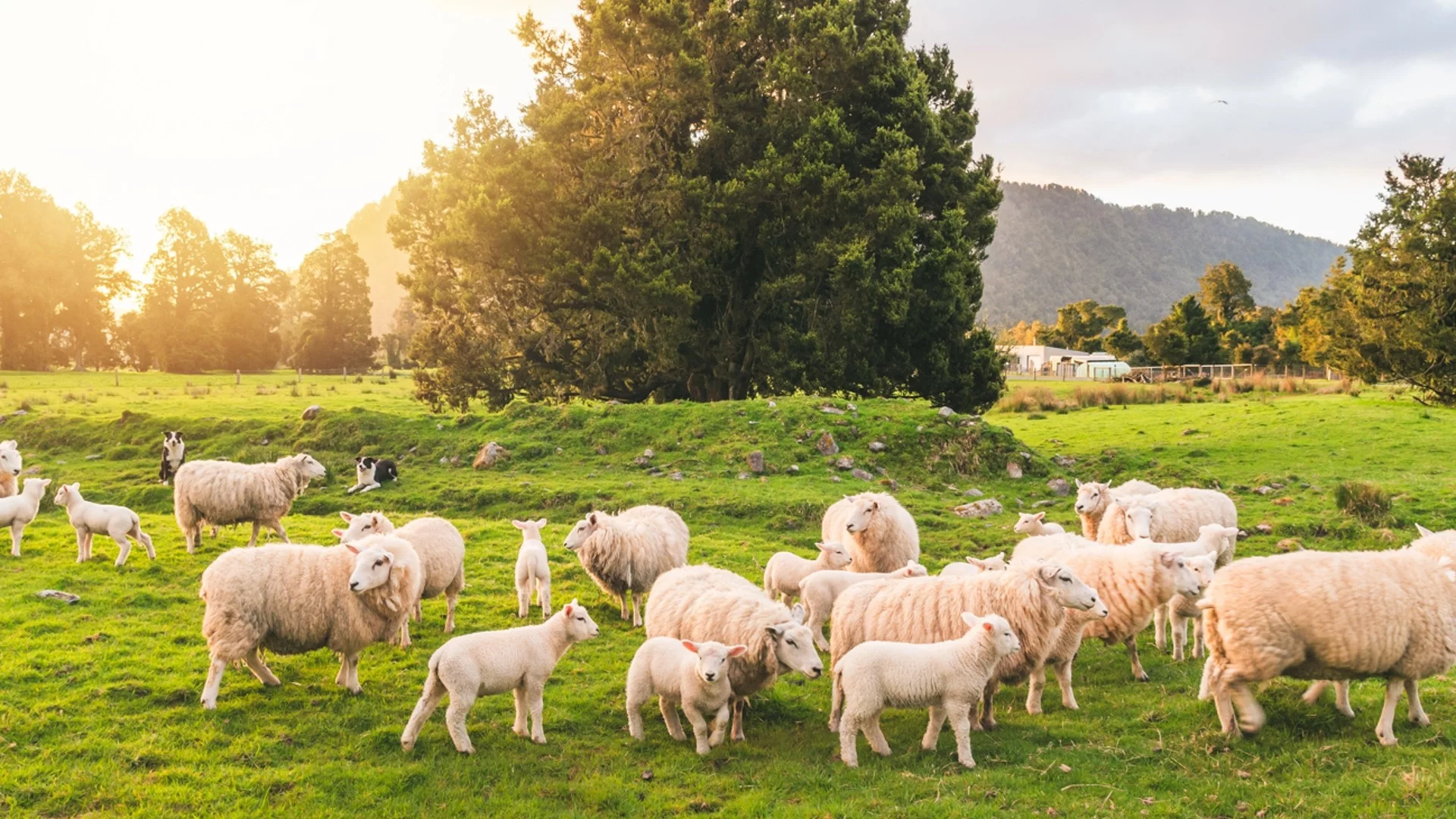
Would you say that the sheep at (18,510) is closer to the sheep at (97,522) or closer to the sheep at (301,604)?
the sheep at (97,522)

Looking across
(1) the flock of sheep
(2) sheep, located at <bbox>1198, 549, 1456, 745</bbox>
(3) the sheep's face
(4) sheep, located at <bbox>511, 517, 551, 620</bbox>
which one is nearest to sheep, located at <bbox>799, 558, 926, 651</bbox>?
(1) the flock of sheep

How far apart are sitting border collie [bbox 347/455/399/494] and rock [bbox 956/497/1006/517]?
43.4 feet

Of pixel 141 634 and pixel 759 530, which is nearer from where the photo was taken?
pixel 141 634

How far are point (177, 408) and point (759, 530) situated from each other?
978 inches

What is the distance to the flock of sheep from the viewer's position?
6660 mm

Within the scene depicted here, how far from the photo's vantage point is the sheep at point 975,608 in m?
7.50

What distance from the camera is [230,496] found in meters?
13.5

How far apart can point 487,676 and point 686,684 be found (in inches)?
66.7

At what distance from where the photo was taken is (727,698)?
23.1 feet

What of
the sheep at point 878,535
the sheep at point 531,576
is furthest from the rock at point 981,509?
the sheep at point 531,576

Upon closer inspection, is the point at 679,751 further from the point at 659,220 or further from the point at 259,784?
the point at 659,220

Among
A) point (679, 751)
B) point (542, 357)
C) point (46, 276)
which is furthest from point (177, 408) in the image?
point (46, 276)

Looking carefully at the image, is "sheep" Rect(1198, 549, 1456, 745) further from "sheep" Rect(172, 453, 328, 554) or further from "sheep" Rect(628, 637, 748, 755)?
"sheep" Rect(172, 453, 328, 554)

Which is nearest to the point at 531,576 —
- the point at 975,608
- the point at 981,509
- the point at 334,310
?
the point at 975,608
